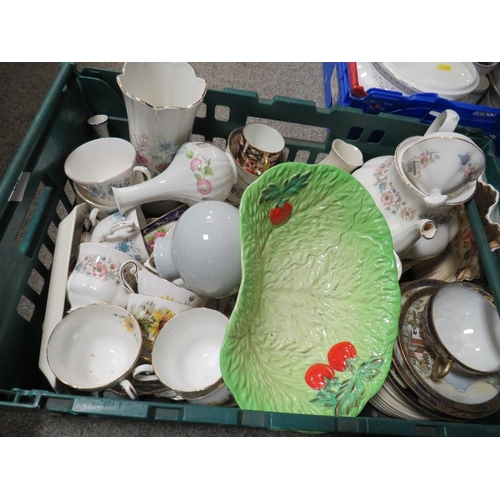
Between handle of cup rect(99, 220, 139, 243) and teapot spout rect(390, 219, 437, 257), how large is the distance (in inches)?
13.6

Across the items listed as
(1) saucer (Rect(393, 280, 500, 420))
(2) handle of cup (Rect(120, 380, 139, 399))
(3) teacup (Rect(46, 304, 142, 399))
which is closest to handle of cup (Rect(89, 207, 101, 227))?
(3) teacup (Rect(46, 304, 142, 399))

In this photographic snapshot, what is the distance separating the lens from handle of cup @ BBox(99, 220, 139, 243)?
0.51 m

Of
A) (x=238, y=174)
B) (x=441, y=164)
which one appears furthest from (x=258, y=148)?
(x=441, y=164)

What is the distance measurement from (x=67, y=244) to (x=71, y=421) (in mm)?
334

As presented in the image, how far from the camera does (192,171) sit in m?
0.49

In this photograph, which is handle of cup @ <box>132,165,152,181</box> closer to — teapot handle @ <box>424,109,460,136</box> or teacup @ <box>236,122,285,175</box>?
teacup @ <box>236,122,285,175</box>

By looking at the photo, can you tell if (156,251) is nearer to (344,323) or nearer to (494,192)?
(344,323)

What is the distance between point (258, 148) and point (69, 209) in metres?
0.32

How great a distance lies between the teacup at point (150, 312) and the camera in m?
0.51

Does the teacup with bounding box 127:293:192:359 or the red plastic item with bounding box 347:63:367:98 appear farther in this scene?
the red plastic item with bounding box 347:63:367:98

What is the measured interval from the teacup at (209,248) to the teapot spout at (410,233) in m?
0.22

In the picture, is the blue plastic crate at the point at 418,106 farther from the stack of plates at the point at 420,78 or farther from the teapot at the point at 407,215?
the teapot at the point at 407,215

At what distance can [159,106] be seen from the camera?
53 cm

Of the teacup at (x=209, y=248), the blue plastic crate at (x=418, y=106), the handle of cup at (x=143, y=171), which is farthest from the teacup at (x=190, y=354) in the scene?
the blue plastic crate at (x=418, y=106)
